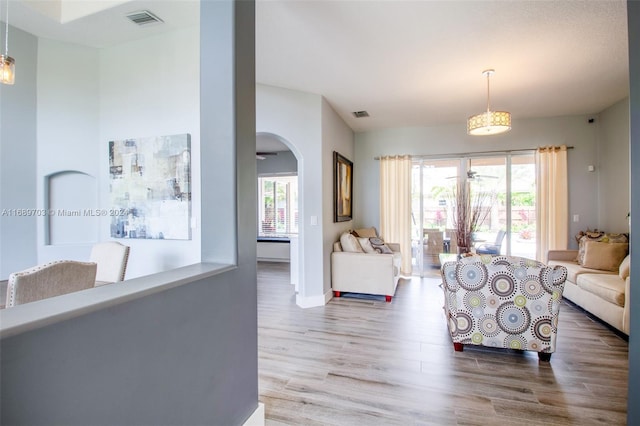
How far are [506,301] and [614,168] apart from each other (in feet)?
12.9

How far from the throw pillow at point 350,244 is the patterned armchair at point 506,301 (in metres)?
2.03

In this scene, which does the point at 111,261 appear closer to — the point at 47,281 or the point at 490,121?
the point at 47,281

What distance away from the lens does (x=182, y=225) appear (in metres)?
3.19

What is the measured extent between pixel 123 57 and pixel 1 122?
1444 mm

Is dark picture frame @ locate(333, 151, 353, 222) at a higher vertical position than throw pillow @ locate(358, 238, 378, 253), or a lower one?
higher

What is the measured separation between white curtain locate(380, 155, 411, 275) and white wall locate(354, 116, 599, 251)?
0.19m

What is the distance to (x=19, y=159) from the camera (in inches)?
130

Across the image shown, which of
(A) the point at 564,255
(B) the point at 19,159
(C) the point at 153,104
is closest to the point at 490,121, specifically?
(A) the point at 564,255

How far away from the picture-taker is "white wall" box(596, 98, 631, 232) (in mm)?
4359

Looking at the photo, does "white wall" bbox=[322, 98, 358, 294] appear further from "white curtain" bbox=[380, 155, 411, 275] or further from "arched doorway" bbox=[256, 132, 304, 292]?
"arched doorway" bbox=[256, 132, 304, 292]

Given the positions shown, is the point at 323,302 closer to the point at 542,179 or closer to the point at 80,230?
the point at 80,230

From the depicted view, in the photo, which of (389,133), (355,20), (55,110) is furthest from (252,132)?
(389,133)

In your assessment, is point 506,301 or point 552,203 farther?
point 552,203

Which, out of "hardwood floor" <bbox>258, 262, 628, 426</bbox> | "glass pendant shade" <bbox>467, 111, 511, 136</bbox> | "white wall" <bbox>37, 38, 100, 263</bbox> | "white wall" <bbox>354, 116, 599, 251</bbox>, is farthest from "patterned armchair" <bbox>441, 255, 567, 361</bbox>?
"white wall" <bbox>37, 38, 100, 263</bbox>
